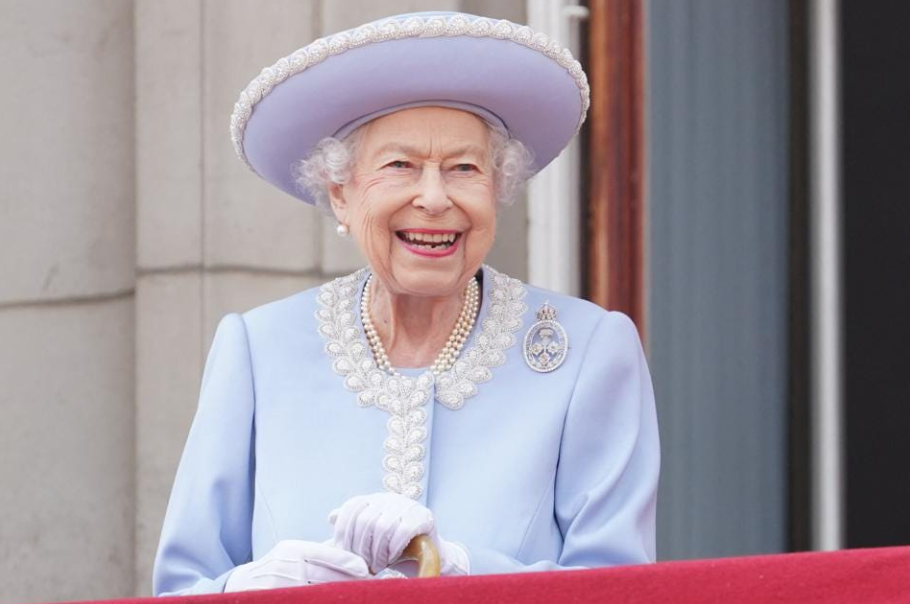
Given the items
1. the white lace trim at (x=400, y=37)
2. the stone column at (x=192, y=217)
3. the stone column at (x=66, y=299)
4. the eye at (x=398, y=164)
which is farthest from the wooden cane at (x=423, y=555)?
the stone column at (x=66, y=299)

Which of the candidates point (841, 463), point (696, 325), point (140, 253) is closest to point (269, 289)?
point (140, 253)

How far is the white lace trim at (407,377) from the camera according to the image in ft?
10.3

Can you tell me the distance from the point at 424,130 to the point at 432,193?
0.34 ft

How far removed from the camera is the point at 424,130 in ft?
10.2

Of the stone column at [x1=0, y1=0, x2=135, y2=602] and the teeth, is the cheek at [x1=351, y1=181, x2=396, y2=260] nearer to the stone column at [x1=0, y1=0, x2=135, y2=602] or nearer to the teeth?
the teeth

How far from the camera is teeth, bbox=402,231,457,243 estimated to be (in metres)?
3.12

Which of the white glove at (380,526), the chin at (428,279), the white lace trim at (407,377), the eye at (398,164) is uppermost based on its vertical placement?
the eye at (398,164)

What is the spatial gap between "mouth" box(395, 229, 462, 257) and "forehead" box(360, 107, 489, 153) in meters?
0.13

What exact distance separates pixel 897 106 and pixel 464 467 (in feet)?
9.42

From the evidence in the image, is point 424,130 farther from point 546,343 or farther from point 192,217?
point 192,217

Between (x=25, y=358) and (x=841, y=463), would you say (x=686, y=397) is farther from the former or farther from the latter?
(x=25, y=358)

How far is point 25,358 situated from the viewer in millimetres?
5129

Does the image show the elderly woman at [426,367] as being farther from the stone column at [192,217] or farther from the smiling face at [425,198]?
the stone column at [192,217]

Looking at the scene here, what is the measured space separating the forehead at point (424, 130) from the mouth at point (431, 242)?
0.13 meters
